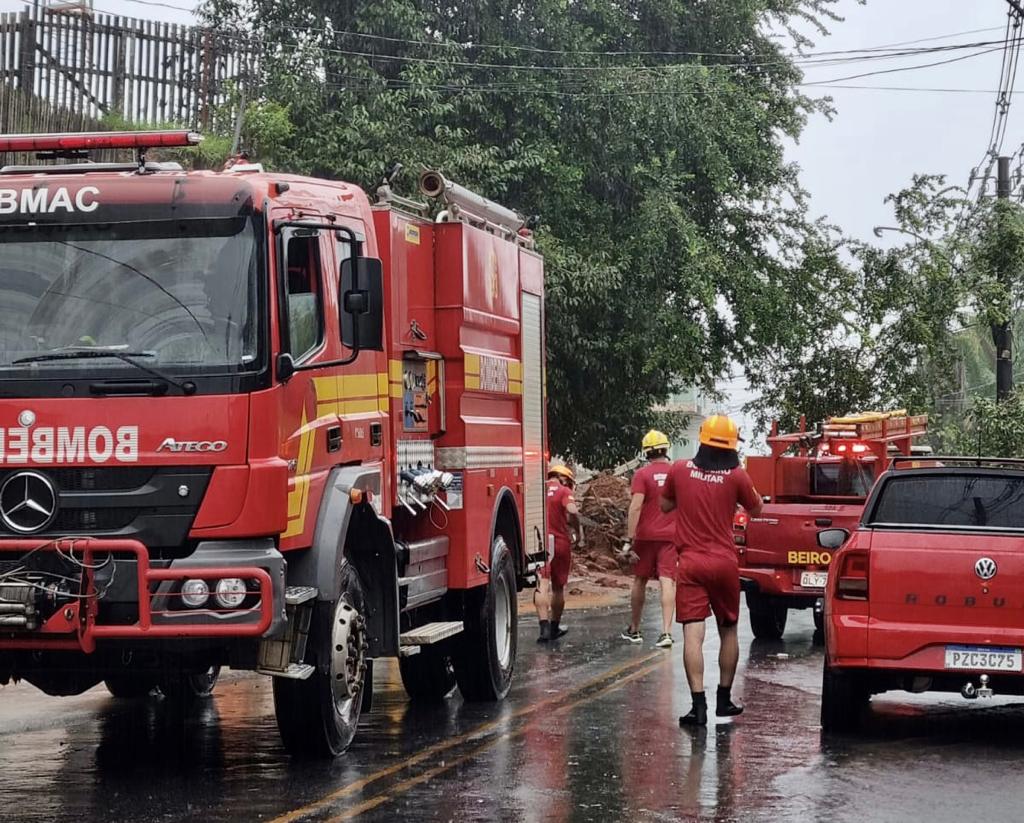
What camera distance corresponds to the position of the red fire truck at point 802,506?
1747 cm

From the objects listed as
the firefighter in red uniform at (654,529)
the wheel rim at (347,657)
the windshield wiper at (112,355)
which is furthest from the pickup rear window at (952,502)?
the firefighter in red uniform at (654,529)

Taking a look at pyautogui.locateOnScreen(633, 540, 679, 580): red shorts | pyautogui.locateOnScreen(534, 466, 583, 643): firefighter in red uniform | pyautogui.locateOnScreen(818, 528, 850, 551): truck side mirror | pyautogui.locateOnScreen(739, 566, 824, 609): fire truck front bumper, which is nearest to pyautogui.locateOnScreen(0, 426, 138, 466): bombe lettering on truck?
pyautogui.locateOnScreen(818, 528, 850, 551): truck side mirror

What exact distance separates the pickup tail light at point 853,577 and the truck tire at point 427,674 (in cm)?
304

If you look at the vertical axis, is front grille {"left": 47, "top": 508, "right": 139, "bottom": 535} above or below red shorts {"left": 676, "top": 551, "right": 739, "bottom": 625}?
above

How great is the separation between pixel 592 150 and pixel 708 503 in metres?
15.5

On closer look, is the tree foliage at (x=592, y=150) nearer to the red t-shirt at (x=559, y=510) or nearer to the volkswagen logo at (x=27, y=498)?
the red t-shirt at (x=559, y=510)

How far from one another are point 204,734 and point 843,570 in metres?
3.90

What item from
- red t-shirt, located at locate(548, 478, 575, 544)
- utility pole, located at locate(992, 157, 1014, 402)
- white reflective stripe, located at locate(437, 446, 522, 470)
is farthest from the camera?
utility pole, located at locate(992, 157, 1014, 402)

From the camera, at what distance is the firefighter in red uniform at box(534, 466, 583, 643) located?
1745 centimetres

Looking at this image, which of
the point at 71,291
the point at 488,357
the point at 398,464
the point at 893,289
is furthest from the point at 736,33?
the point at 71,291

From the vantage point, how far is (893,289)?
3259 cm

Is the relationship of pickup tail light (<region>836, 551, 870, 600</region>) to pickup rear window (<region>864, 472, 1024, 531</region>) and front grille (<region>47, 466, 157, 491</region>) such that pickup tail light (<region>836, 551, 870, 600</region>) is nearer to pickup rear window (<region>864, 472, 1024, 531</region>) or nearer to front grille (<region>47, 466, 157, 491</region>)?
pickup rear window (<region>864, 472, 1024, 531</region>)

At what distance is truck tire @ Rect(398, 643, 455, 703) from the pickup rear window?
327 cm

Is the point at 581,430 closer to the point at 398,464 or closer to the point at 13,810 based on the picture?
the point at 398,464
